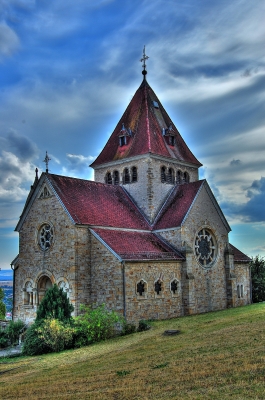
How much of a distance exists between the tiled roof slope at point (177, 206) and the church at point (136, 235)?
11cm

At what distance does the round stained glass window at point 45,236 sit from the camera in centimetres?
3200

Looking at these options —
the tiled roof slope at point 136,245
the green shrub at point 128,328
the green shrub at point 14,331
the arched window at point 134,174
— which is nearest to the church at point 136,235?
the arched window at point 134,174

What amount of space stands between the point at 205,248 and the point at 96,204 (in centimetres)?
946

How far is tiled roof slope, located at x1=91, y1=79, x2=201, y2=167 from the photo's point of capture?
128 feet

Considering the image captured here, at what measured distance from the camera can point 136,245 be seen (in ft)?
104

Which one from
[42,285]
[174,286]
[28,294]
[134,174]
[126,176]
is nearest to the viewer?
[174,286]

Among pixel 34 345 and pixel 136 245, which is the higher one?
pixel 136 245

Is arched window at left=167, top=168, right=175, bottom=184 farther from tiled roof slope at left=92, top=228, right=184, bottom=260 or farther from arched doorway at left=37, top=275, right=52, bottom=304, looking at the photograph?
arched doorway at left=37, top=275, right=52, bottom=304

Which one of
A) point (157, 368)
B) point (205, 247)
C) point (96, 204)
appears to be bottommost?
point (157, 368)

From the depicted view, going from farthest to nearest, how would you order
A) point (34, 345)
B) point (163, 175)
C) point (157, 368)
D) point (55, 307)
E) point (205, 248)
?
point (163, 175)
point (205, 248)
point (55, 307)
point (34, 345)
point (157, 368)

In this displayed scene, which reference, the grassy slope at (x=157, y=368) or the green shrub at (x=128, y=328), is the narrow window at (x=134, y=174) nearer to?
the green shrub at (x=128, y=328)

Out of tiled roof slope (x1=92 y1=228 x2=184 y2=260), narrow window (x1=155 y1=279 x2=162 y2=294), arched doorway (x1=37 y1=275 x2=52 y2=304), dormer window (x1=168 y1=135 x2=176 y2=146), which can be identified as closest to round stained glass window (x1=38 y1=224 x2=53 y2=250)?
arched doorway (x1=37 y1=275 x2=52 y2=304)

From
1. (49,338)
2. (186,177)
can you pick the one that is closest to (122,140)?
(186,177)

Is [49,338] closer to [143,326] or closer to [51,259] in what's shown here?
[143,326]
